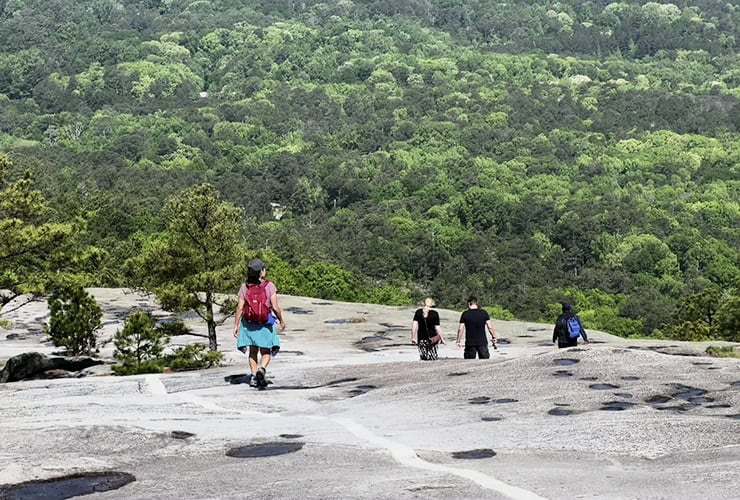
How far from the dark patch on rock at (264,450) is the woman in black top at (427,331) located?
8.87 meters

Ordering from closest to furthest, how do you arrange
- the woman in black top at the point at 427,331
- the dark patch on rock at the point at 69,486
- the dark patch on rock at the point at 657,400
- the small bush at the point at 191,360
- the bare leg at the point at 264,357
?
the dark patch on rock at the point at 69,486
the dark patch on rock at the point at 657,400
the bare leg at the point at 264,357
the woman in black top at the point at 427,331
the small bush at the point at 191,360

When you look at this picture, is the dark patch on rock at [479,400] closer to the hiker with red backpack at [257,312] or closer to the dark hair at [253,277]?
the hiker with red backpack at [257,312]

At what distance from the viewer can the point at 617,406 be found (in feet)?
38.2

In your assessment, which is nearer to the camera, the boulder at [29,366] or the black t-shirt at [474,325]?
the black t-shirt at [474,325]

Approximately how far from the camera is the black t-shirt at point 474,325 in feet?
59.1

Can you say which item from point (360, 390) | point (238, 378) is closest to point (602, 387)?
point (360, 390)

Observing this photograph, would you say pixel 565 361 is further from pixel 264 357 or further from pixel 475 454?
pixel 475 454

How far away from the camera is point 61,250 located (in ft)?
89.8

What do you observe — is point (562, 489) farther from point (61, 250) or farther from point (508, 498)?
point (61, 250)

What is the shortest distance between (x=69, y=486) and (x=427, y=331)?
11064mm

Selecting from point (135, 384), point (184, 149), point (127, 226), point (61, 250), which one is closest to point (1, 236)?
point (61, 250)

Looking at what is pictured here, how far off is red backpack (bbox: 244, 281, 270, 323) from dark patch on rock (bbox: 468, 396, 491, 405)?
10.9ft

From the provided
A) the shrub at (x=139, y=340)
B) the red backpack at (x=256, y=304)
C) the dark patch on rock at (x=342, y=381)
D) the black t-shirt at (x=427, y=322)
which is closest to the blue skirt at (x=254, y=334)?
the red backpack at (x=256, y=304)

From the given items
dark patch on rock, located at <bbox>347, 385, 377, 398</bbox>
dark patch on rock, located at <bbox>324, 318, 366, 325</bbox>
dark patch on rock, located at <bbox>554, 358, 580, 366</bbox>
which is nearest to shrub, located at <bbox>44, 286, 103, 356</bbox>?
dark patch on rock, located at <bbox>324, 318, 366, 325</bbox>
